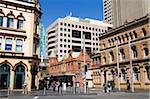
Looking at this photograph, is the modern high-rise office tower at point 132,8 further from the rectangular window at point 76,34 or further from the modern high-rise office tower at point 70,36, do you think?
the rectangular window at point 76,34

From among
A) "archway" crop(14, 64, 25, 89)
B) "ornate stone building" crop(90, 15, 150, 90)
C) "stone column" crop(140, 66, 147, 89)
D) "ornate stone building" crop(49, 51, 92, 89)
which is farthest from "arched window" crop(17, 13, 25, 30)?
"ornate stone building" crop(49, 51, 92, 89)

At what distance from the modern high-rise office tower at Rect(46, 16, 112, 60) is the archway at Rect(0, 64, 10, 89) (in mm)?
78285

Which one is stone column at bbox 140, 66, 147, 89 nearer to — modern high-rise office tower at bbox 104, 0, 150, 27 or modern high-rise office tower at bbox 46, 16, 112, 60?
modern high-rise office tower at bbox 104, 0, 150, 27

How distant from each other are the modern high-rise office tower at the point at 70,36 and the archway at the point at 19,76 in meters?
76.8

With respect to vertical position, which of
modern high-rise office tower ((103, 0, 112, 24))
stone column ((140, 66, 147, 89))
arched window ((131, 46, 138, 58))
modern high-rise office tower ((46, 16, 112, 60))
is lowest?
stone column ((140, 66, 147, 89))

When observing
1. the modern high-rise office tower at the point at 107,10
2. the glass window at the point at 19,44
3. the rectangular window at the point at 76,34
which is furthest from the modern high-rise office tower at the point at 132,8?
the modern high-rise office tower at the point at 107,10

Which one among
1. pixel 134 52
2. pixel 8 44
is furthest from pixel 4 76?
pixel 134 52

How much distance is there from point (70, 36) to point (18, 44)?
8642cm

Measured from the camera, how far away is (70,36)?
4845 inches

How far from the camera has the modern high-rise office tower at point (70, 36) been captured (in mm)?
119844

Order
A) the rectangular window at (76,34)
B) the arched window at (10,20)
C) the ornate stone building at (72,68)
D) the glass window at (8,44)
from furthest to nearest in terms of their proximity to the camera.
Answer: the rectangular window at (76,34) → the ornate stone building at (72,68) → the arched window at (10,20) → the glass window at (8,44)

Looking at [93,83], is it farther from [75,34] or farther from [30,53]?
[75,34]

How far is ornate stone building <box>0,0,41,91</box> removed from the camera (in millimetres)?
35562

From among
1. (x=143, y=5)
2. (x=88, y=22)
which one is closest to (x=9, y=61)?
(x=143, y=5)
